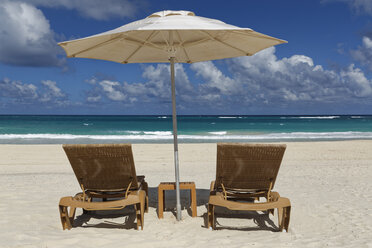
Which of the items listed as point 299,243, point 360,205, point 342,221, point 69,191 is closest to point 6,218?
point 69,191

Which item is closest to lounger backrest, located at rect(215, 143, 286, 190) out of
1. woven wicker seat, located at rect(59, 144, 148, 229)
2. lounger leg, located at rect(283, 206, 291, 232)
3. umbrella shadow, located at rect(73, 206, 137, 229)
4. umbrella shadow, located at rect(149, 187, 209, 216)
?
lounger leg, located at rect(283, 206, 291, 232)

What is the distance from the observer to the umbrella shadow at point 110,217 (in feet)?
12.0

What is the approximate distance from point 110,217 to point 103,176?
0.69 metres

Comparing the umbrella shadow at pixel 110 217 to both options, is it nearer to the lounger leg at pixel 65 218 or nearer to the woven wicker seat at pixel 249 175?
the lounger leg at pixel 65 218

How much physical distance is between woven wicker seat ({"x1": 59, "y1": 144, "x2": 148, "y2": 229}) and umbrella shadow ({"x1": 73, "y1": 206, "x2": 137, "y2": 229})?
0.25m

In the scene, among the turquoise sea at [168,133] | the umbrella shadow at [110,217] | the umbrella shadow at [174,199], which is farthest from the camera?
the turquoise sea at [168,133]

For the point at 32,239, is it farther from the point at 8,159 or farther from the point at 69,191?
the point at 8,159

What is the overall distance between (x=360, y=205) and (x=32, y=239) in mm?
4262

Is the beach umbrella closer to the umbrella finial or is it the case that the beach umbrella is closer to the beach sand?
the umbrella finial

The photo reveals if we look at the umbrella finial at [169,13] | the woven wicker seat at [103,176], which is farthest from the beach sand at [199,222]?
the umbrella finial at [169,13]

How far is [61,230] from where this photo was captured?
3.44m

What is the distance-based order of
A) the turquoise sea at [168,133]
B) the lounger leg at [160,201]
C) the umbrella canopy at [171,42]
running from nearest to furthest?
the umbrella canopy at [171,42]
the lounger leg at [160,201]
the turquoise sea at [168,133]

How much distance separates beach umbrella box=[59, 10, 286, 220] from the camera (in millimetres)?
3260

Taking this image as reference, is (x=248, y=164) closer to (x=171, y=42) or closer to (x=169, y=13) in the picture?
(x=171, y=42)
